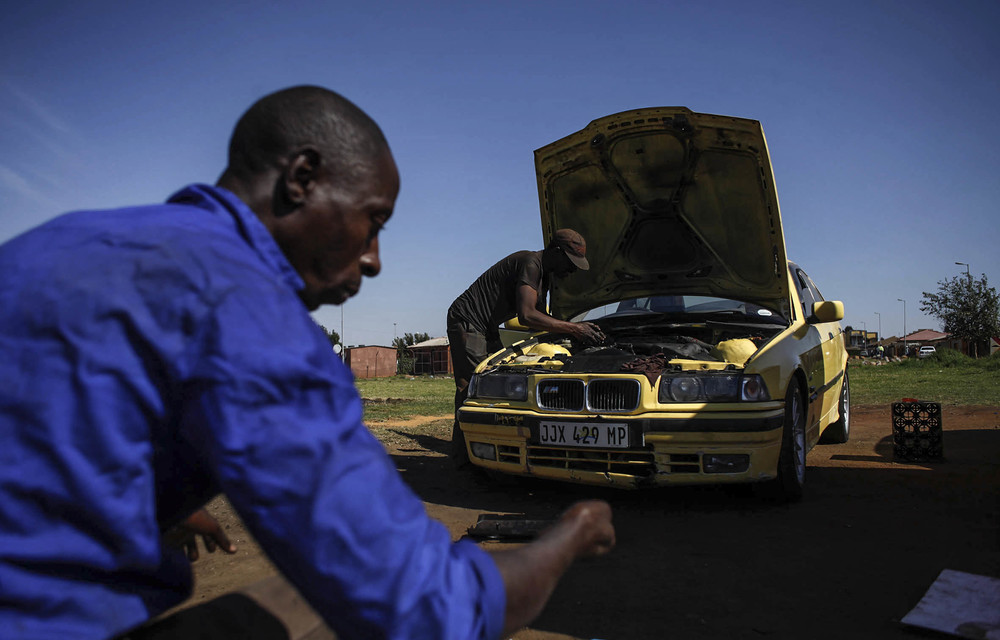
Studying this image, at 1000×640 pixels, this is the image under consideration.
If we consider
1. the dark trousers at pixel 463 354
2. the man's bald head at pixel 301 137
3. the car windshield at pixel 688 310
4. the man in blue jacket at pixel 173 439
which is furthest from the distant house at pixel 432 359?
the man in blue jacket at pixel 173 439

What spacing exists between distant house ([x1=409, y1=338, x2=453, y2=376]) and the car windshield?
137 feet

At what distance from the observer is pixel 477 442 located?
5.07m

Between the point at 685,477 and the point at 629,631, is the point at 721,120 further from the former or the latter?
the point at 629,631

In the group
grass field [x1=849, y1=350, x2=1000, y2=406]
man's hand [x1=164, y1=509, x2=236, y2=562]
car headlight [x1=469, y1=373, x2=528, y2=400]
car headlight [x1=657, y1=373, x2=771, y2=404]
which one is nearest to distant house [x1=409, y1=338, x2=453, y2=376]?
grass field [x1=849, y1=350, x2=1000, y2=406]

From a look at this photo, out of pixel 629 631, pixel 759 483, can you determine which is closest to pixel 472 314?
pixel 759 483

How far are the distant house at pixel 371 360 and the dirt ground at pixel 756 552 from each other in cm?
4358

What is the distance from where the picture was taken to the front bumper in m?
4.23

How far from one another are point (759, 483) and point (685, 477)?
2.41 feet

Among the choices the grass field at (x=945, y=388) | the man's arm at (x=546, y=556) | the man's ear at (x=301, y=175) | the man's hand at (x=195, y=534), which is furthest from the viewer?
the grass field at (x=945, y=388)

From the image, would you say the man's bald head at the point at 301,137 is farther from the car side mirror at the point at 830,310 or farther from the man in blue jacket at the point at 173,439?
the car side mirror at the point at 830,310

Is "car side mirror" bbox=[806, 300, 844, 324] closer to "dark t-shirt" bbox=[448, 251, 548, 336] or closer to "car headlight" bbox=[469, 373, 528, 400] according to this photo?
"dark t-shirt" bbox=[448, 251, 548, 336]

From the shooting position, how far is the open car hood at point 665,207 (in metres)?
5.54

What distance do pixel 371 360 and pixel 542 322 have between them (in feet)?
150

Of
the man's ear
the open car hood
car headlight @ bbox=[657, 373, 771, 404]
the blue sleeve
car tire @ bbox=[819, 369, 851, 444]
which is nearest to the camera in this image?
the blue sleeve
